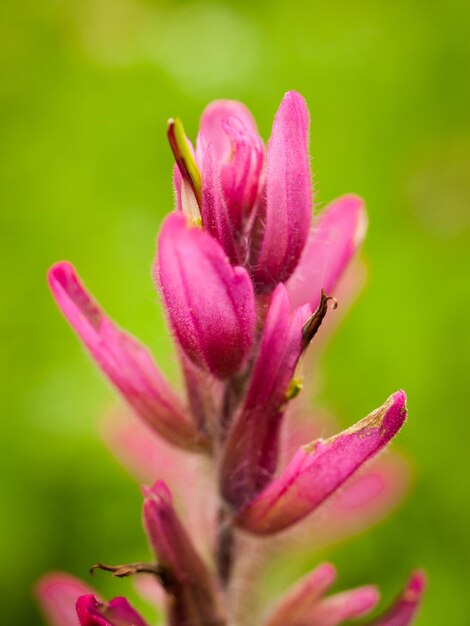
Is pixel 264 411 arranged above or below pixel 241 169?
below

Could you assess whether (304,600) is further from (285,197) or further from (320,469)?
(285,197)

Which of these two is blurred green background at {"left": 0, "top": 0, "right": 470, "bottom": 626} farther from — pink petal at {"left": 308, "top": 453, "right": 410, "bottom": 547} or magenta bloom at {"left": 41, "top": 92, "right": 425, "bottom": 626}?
magenta bloom at {"left": 41, "top": 92, "right": 425, "bottom": 626}

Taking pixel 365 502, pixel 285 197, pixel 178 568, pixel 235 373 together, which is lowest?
pixel 365 502

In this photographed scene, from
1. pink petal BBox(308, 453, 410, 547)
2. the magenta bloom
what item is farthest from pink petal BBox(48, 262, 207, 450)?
pink petal BBox(308, 453, 410, 547)

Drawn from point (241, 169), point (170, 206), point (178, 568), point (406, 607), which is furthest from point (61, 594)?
point (170, 206)

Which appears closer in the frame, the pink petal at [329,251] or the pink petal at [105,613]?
the pink petal at [105,613]

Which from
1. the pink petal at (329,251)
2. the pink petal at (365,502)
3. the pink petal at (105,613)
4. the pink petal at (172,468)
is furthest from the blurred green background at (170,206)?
the pink petal at (105,613)

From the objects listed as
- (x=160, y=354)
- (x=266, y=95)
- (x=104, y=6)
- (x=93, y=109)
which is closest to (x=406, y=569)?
(x=160, y=354)

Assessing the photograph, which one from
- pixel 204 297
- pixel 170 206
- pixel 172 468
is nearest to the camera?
pixel 204 297

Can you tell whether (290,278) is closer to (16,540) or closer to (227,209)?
(227,209)

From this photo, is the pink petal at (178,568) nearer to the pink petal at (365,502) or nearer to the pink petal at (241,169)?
the pink petal at (241,169)
